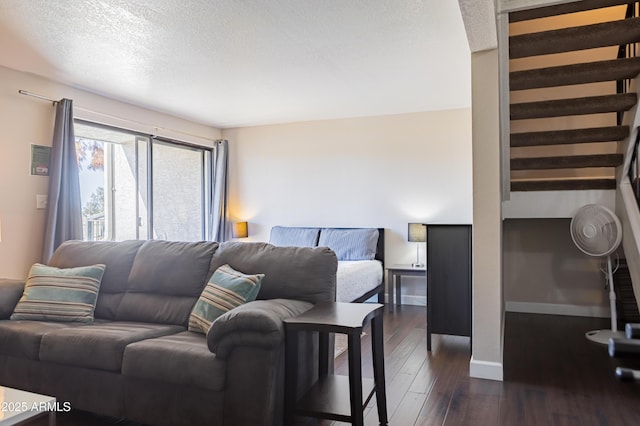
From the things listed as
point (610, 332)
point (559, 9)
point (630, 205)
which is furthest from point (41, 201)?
point (610, 332)

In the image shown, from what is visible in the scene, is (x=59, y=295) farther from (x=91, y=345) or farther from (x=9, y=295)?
(x=91, y=345)

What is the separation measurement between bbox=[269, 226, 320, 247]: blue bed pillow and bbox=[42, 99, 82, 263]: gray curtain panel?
2.45 metres

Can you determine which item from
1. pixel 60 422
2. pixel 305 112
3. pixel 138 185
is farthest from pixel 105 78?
pixel 60 422

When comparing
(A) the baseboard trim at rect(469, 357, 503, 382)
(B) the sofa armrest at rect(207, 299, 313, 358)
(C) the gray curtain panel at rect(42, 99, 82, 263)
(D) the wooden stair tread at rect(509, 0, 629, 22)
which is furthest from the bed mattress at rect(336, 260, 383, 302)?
(C) the gray curtain panel at rect(42, 99, 82, 263)

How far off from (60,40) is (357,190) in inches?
145

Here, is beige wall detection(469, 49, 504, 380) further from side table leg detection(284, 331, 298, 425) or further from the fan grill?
side table leg detection(284, 331, 298, 425)

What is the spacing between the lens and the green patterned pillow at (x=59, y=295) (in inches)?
107

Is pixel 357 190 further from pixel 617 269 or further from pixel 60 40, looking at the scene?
pixel 60 40

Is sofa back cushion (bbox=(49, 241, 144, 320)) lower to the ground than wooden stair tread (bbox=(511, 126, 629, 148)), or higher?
lower

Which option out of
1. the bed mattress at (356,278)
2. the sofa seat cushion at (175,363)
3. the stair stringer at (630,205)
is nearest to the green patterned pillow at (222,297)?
the sofa seat cushion at (175,363)

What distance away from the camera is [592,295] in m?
4.68

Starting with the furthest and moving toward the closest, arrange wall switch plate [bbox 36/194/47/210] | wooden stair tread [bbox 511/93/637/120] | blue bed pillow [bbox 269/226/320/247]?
1. blue bed pillow [bbox 269/226/320/247]
2. wall switch plate [bbox 36/194/47/210]
3. wooden stair tread [bbox 511/93/637/120]

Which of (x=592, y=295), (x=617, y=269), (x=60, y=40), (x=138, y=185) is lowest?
(x=592, y=295)

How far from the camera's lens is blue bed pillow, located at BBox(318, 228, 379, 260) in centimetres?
542
